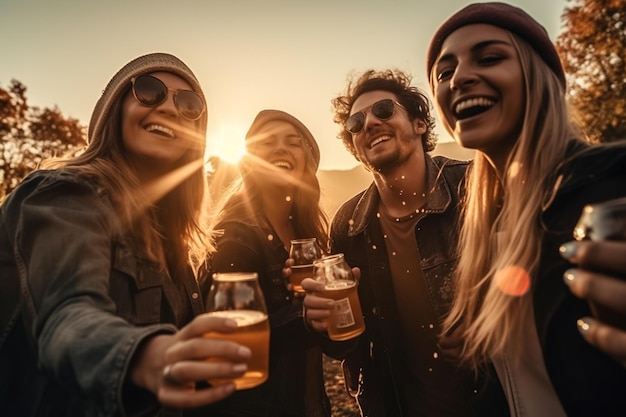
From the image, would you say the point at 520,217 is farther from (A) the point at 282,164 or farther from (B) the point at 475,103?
(A) the point at 282,164

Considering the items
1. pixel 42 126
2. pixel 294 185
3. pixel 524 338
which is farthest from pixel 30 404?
pixel 42 126

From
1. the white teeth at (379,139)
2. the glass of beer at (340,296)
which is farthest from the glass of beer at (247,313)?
the white teeth at (379,139)

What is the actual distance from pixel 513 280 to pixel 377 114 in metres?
2.98

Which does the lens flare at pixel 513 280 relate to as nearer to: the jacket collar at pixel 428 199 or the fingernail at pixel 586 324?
the fingernail at pixel 586 324

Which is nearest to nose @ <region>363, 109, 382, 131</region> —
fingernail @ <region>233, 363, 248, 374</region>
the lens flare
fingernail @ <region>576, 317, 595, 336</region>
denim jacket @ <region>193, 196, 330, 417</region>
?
denim jacket @ <region>193, 196, 330, 417</region>

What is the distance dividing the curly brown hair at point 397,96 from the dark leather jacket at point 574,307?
11.0 ft

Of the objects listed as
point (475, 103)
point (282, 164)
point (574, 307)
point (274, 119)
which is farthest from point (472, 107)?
point (274, 119)

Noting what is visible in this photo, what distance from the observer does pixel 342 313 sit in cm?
276

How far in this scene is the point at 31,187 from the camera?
186 cm

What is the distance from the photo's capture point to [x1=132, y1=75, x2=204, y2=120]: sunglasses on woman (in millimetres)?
2764

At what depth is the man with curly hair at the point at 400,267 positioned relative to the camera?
10.8 feet

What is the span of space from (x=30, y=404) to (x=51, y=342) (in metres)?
0.77

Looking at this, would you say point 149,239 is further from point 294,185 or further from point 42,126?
point 42,126

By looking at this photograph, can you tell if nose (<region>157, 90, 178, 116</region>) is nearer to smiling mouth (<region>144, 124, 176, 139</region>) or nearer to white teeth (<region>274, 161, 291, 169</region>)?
smiling mouth (<region>144, 124, 176, 139</region>)
